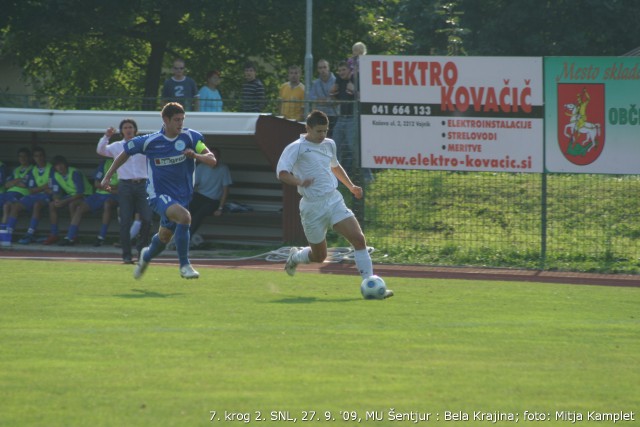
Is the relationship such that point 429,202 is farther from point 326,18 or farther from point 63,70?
point 63,70

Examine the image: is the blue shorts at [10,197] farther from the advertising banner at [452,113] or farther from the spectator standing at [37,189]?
the advertising banner at [452,113]

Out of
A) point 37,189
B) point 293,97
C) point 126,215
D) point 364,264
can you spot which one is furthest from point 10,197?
point 364,264

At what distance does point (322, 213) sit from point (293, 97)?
843cm

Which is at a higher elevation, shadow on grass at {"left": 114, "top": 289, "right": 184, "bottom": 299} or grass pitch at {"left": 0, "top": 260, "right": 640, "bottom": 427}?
grass pitch at {"left": 0, "top": 260, "right": 640, "bottom": 427}

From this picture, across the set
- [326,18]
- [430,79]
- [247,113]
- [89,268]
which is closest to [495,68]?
[430,79]

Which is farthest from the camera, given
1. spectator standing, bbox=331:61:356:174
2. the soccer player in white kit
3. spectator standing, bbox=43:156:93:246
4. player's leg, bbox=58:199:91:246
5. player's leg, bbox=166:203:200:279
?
spectator standing, bbox=43:156:93:246

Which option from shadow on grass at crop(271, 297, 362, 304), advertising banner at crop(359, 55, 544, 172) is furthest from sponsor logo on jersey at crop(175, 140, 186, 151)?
advertising banner at crop(359, 55, 544, 172)

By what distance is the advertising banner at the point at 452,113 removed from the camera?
1675 centimetres

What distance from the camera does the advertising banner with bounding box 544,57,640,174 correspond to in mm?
16375

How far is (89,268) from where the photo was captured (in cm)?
1510

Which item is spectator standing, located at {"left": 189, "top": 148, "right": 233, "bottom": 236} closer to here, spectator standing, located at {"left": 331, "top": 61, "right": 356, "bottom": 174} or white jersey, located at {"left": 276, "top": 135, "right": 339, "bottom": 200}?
spectator standing, located at {"left": 331, "top": 61, "right": 356, "bottom": 174}

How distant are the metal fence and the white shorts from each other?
215 inches

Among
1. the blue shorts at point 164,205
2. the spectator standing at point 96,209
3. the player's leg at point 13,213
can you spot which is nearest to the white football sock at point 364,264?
the blue shorts at point 164,205

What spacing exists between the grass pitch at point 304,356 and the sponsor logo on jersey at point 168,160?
50.8 inches
